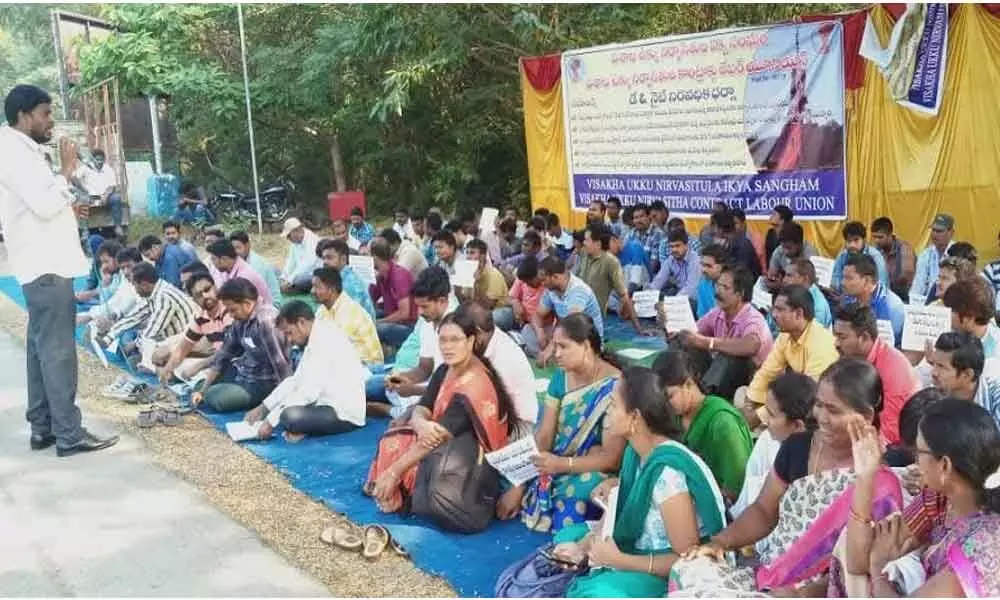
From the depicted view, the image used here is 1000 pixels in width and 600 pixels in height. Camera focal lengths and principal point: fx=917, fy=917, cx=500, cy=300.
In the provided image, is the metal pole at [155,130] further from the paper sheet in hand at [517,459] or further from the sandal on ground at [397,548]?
the paper sheet in hand at [517,459]

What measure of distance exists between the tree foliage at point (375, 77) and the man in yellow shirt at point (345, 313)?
5422 mm

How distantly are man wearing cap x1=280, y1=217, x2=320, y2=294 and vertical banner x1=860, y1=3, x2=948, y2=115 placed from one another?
5702 millimetres

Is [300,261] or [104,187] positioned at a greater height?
[104,187]

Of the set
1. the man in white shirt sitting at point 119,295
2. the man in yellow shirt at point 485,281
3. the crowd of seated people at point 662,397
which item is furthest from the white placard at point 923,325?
the man in white shirt sitting at point 119,295

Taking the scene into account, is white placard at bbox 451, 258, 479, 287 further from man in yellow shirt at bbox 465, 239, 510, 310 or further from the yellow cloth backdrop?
the yellow cloth backdrop

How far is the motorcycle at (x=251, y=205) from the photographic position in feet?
59.0

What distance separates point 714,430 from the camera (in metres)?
3.22

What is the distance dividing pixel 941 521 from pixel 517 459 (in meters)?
1.66

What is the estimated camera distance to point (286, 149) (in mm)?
18969

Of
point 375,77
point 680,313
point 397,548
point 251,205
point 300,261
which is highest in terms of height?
point 375,77

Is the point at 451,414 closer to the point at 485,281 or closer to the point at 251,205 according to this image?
the point at 485,281

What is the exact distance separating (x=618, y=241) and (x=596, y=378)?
4.70 meters

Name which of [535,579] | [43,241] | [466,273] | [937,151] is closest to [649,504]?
[535,579]

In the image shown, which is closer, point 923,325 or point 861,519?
point 861,519
